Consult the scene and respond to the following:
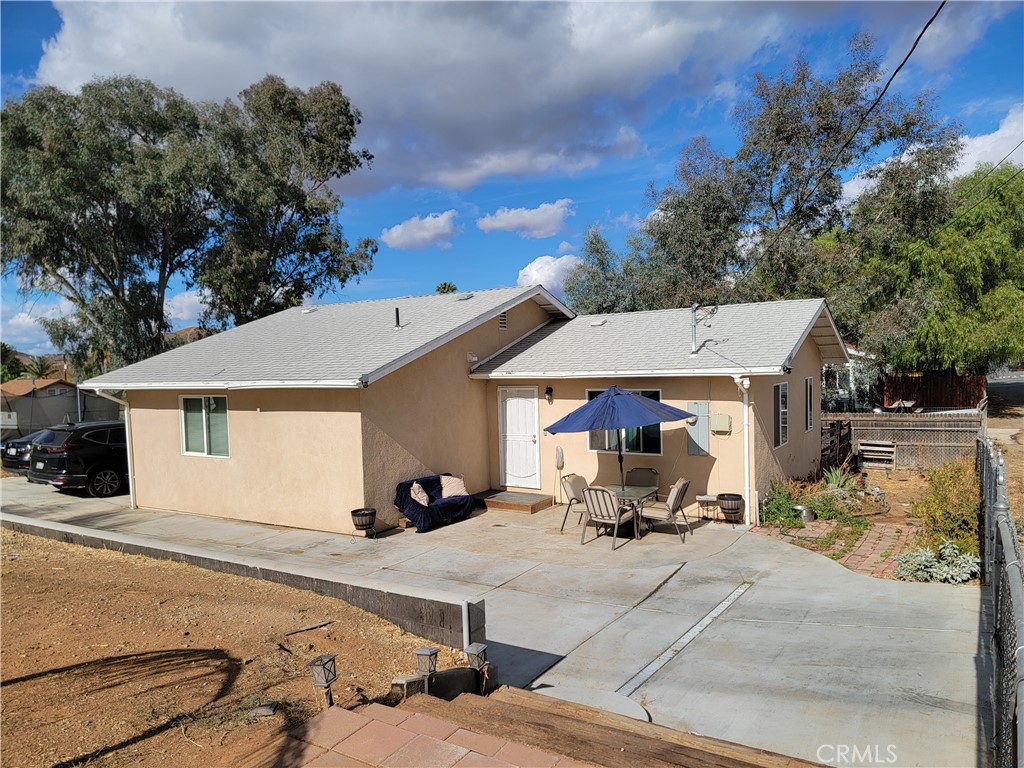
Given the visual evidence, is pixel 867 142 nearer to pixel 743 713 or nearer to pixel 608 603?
pixel 608 603

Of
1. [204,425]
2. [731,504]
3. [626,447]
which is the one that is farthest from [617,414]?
[204,425]

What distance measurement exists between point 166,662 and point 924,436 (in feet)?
57.1

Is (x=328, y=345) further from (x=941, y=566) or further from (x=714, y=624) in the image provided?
(x=941, y=566)

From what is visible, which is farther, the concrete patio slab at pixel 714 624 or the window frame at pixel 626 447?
the window frame at pixel 626 447

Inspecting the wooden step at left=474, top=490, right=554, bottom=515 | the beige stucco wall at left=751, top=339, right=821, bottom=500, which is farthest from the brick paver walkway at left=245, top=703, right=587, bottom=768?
the beige stucco wall at left=751, top=339, right=821, bottom=500

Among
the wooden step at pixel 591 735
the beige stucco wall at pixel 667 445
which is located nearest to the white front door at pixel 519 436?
the beige stucco wall at pixel 667 445

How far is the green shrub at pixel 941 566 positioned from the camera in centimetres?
764

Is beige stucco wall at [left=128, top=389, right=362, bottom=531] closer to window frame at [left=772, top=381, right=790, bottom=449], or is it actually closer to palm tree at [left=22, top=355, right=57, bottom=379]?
window frame at [left=772, top=381, right=790, bottom=449]

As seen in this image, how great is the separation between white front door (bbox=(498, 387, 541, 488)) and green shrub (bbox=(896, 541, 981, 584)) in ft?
23.3

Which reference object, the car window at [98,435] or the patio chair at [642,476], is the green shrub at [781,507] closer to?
the patio chair at [642,476]

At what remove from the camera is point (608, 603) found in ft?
24.7

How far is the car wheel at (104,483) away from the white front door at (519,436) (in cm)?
949

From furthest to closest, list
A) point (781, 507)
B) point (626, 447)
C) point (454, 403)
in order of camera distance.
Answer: point (454, 403), point (626, 447), point (781, 507)

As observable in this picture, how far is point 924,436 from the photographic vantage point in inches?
647
